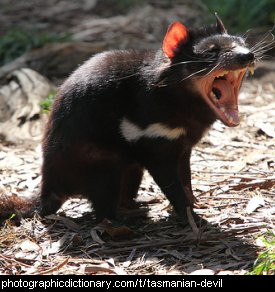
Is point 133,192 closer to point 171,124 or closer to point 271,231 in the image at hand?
point 171,124

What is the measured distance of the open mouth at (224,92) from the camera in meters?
4.37

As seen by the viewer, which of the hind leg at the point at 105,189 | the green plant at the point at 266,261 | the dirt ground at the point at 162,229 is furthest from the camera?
the hind leg at the point at 105,189

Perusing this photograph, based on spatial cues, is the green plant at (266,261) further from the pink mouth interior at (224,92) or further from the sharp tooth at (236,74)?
the sharp tooth at (236,74)

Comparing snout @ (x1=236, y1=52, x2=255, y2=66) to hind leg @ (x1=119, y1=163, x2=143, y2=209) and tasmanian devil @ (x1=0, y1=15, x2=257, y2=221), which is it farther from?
hind leg @ (x1=119, y1=163, x2=143, y2=209)

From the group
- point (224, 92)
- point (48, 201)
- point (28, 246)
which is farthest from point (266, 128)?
point (28, 246)

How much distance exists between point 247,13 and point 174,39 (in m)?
4.62

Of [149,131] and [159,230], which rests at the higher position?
[149,131]

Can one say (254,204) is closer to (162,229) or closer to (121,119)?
(162,229)

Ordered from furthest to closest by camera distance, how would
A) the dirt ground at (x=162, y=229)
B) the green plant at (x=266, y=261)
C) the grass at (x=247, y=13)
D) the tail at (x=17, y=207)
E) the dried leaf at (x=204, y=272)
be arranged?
the grass at (x=247, y=13)
the tail at (x=17, y=207)
the dirt ground at (x=162, y=229)
the dried leaf at (x=204, y=272)
the green plant at (x=266, y=261)

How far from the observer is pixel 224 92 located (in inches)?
175

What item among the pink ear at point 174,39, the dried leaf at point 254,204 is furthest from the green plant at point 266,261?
the pink ear at point 174,39

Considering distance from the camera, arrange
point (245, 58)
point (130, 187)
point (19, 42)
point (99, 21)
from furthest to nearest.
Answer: point (99, 21) < point (19, 42) < point (130, 187) < point (245, 58)
